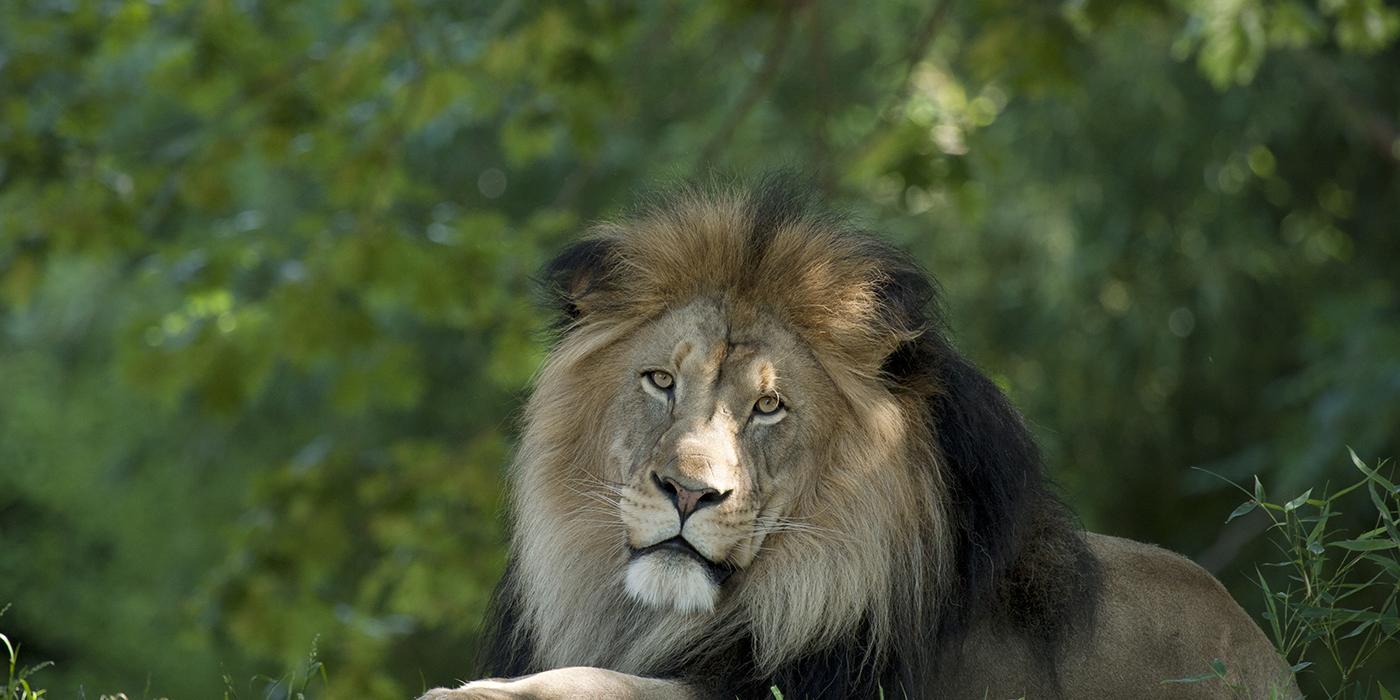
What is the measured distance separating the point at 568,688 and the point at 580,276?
1265 mm

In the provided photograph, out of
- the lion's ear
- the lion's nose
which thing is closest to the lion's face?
the lion's nose

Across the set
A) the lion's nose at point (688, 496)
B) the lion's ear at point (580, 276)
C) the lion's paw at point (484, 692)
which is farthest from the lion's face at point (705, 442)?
the lion's paw at point (484, 692)

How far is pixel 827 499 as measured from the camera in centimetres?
413

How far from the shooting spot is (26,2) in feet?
30.7

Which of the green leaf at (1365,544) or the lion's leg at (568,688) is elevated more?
the green leaf at (1365,544)

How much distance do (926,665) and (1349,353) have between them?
7.18 m

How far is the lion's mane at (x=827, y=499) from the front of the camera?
401 centimetres

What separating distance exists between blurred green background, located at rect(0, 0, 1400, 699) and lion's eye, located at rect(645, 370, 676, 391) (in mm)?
705

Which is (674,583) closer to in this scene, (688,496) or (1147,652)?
(688,496)

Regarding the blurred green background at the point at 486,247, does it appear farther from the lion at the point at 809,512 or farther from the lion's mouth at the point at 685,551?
the lion's mouth at the point at 685,551

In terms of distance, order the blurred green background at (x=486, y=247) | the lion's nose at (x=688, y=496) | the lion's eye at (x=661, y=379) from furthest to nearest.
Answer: the blurred green background at (x=486, y=247)
the lion's eye at (x=661, y=379)
the lion's nose at (x=688, y=496)

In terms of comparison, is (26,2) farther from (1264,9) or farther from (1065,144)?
(1065,144)

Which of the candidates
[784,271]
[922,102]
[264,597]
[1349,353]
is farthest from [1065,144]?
[784,271]

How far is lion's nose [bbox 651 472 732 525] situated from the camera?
12.5 feet
